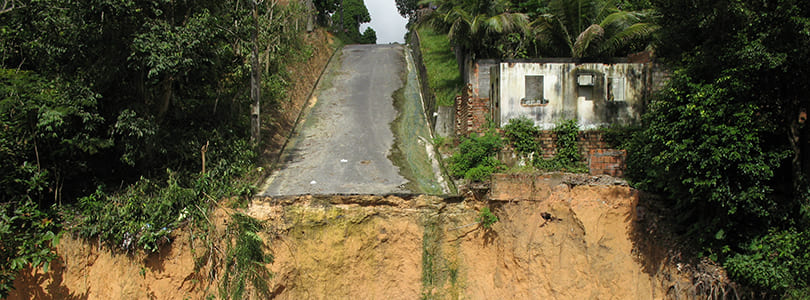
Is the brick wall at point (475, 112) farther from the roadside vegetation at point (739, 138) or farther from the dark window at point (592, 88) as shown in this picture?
the roadside vegetation at point (739, 138)

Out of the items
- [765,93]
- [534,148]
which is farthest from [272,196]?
[765,93]

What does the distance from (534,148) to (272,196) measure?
6.39m

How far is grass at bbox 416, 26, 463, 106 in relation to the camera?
1821 centimetres

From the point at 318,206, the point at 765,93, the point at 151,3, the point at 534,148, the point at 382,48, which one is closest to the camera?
the point at 765,93

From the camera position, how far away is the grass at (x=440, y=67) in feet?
59.8

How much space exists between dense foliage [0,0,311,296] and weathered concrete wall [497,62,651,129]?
22.1 ft

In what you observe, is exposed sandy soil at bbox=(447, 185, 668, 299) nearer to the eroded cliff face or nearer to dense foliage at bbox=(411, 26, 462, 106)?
the eroded cliff face

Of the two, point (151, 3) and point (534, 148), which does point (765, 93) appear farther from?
point (151, 3)

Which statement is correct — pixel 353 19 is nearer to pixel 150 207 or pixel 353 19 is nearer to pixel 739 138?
pixel 150 207

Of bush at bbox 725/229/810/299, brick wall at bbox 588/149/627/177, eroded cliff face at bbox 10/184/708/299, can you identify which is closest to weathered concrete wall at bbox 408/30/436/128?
eroded cliff face at bbox 10/184/708/299

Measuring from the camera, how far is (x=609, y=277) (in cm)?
1017

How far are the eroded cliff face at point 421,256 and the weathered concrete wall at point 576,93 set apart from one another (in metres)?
2.74

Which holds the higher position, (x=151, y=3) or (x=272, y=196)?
(x=151, y=3)

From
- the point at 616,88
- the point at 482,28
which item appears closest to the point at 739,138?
the point at 616,88
